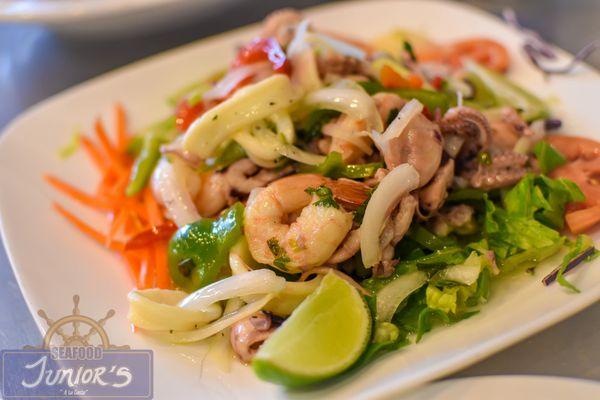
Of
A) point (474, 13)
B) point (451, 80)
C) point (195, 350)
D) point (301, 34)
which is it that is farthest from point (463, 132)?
point (474, 13)

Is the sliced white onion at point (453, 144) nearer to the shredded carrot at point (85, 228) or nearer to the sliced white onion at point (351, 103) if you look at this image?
the sliced white onion at point (351, 103)

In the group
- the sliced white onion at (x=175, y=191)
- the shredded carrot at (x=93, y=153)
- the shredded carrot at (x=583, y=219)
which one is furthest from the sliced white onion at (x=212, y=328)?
the shredded carrot at (x=93, y=153)

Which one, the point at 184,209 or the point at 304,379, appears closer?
the point at 304,379

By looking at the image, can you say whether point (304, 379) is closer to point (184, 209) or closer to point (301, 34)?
point (184, 209)

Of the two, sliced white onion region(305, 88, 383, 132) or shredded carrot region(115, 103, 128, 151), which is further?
shredded carrot region(115, 103, 128, 151)

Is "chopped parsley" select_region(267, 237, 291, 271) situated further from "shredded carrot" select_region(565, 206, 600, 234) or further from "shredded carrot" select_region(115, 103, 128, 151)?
"shredded carrot" select_region(115, 103, 128, 151)

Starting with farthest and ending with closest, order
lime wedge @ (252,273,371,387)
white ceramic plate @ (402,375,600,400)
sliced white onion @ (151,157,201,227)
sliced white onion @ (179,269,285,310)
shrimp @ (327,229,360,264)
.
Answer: sliced white onion @ (151,157,201,227) < shrimp @ (327,229,360,264) < sliced white onion @ (179,269,285,310) < white ceramic plate @ (402,375,600,400) < lime wedge @ (252,273,371,387)

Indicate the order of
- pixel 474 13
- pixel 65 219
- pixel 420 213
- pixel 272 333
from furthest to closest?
→ pixel 474 13, pixel 65 219, pixel 420 213, pixel 272 333

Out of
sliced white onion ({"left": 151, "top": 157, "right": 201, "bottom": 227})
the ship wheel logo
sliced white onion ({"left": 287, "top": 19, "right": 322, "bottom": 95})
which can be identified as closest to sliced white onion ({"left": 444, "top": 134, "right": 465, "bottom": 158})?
sliced white onion ({"left": 287, "top": 19, "right": 322, "bottom": 95})
